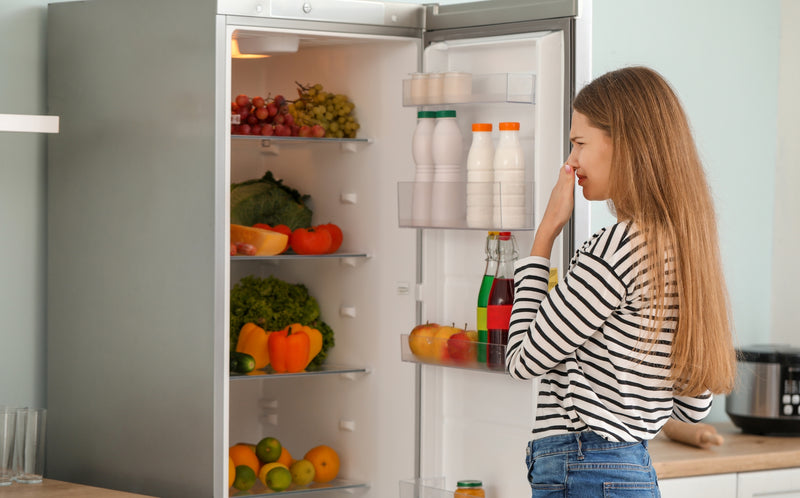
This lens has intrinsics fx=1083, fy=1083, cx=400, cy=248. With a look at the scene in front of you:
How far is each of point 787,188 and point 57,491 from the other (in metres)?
2.78

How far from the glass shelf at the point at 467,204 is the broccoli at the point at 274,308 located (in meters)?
0.53

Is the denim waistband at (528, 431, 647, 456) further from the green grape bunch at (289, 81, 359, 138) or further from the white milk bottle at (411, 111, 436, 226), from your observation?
the green grape bunch at (289, 81, 359, 138)

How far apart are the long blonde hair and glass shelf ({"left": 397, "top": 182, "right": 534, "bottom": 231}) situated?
28.3 inches

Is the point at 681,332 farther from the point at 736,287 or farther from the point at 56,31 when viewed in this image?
the point at 736,287

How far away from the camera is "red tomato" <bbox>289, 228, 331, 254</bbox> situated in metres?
2.95

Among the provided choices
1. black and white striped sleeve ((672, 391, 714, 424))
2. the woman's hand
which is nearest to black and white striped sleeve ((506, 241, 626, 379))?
the woman's hand

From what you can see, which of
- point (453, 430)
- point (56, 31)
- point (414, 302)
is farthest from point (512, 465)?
point (56, 31)

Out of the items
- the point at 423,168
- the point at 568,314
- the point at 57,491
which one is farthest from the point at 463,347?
the point at 57,491

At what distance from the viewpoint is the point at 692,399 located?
6.23 feet

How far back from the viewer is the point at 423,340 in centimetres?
267

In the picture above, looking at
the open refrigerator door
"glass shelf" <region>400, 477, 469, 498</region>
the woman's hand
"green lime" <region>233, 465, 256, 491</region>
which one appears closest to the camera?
the woman's hand

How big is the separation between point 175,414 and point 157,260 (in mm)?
374

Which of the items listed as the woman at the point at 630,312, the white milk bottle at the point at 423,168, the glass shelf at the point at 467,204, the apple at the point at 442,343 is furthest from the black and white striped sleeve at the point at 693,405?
the white milk bottle at the point at 423,168

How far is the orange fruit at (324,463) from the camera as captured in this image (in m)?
3.03
